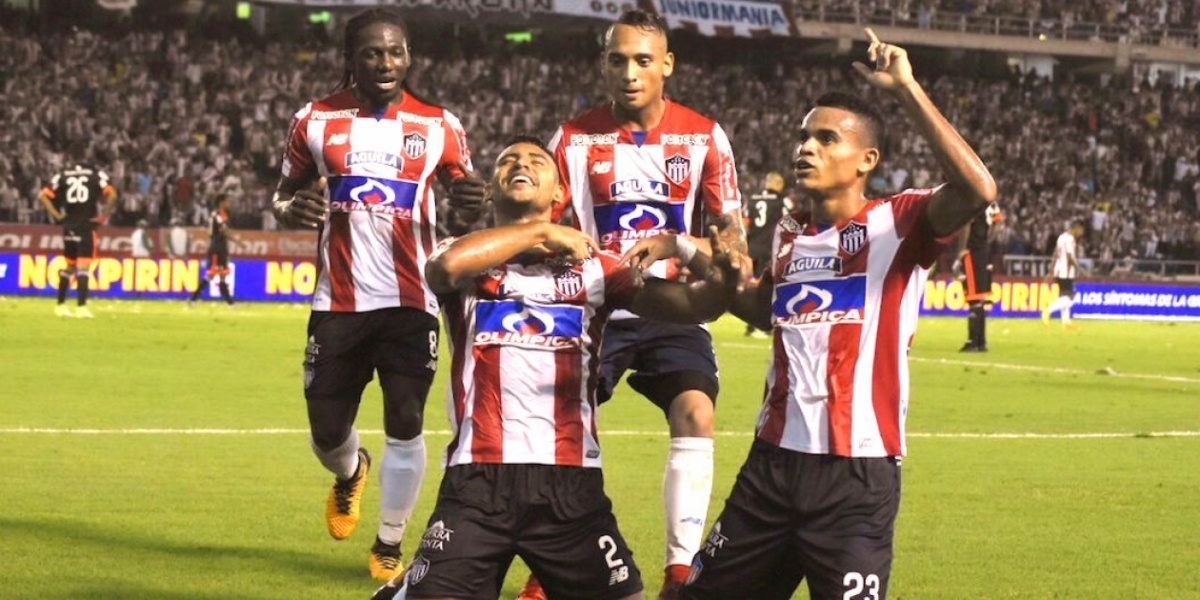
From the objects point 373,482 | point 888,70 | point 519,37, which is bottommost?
point 373,482

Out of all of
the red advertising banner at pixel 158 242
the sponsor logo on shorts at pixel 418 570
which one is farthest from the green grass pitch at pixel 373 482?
the red advertising banner at pixel 158 242

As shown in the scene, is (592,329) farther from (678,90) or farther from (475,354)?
(678,90)

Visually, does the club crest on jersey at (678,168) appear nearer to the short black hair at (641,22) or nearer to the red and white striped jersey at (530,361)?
the short black hair at (641,22)

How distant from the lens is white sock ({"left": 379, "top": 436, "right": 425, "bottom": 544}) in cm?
812

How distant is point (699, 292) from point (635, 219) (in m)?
2.15

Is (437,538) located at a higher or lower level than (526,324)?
lower

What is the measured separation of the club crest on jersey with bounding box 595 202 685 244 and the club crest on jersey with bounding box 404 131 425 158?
0.98 m

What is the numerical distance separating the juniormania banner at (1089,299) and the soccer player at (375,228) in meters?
29.9

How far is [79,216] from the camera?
27.5 metres

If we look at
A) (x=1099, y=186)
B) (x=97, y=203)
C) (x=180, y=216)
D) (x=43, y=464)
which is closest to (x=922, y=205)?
(x=43, y=464)

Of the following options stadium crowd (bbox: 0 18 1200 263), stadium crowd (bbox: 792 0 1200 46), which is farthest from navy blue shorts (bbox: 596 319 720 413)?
stadium crowd (bbox: 792 0 1200 46)

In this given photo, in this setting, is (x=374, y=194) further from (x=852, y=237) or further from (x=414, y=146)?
(x=852, y=237)

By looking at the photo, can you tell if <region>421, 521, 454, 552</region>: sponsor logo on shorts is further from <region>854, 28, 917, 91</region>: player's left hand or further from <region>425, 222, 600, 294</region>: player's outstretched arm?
<region>854, 28, 917, 91</region>: player's left hand

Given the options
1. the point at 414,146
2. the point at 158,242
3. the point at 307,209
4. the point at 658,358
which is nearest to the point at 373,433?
the point at 414,146
